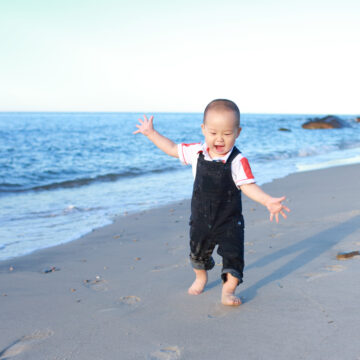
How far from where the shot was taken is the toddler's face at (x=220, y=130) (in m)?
2.54

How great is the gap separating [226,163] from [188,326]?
41.4 inches

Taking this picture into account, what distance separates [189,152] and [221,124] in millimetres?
415

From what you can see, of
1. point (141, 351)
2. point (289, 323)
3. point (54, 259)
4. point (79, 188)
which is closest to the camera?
point (141, 351)

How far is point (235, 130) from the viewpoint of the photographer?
8.55ft

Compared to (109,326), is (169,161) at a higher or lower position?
lower

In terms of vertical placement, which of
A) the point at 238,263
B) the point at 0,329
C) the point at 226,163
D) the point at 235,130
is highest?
the point at 235,130

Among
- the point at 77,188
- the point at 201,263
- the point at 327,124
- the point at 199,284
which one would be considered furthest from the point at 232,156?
the point at 327,124

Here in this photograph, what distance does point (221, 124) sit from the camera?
2.55 metres

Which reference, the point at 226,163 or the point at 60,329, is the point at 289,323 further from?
the point at 60,329

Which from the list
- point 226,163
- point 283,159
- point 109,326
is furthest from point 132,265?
point 283,159

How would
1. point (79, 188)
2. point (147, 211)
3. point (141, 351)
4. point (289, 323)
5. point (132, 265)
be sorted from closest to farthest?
point (141, 351)
point (289, 323)
point (132, 265)
point (147, 211)
point (79, 188)

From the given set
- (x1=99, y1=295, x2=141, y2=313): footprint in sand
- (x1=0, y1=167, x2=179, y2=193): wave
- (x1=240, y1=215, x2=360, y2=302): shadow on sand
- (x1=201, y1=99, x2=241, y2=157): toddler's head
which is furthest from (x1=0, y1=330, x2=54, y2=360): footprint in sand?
(x1=0, y1=167, x2=179, y2=193): wave

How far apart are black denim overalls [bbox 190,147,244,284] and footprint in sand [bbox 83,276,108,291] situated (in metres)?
0.96

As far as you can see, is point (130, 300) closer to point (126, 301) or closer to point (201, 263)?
point (126, 301)
